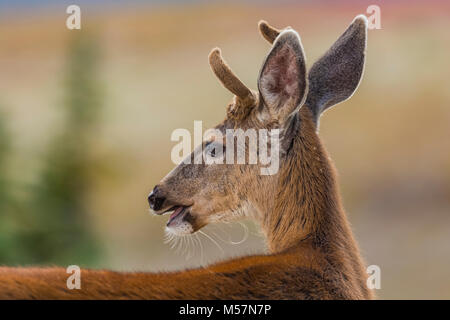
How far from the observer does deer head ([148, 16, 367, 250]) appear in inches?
217

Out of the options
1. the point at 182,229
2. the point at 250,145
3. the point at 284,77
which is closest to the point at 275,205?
the point at 250,145

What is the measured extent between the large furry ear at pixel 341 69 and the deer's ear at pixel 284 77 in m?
0.75

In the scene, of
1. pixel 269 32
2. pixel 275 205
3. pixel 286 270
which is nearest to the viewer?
pixel 286 270

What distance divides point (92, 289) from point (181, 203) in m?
1.72

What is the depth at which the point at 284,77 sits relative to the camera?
18.1 feet

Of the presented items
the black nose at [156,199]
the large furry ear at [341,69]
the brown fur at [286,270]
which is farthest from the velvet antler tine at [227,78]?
the black nose at [156,199]

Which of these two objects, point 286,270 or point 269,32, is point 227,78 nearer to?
point 269,32

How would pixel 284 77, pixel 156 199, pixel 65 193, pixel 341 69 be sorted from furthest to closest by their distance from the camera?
pixel 65 193
pixel 341 69
pixel 156 199
pixel 284 77

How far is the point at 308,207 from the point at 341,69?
1433mm

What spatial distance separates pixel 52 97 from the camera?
2488 centimetres

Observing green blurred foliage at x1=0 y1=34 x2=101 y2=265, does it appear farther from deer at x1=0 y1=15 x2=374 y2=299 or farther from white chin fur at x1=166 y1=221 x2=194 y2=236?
deer at x1=0 y1=15 x2=374 y2=299

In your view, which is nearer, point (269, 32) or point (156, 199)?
point (156, 199)

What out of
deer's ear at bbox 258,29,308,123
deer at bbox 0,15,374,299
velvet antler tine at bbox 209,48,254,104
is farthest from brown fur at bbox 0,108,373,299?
velvet antler tine at bbox 209,48,254,104
